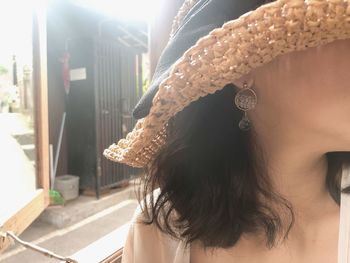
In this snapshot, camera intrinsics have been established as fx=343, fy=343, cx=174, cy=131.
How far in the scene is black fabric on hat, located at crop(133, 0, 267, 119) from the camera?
43cm

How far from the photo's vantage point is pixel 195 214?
0.66 metres

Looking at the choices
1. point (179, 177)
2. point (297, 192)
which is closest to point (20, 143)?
point (179, 177)

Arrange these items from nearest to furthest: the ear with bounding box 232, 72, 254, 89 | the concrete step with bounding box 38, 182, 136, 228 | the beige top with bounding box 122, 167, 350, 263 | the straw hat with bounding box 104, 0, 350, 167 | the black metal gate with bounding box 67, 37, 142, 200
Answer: the straw hat with bounding box 104, 0, 350, 167, the ear with bounding box 232, 72, 254, 89, the beige top with bounding box 122, 167, 350, 263, the concrete step with bounding box 38, 182, 136, 228, the black metal gate with bounding box 67, 37, 142, 200

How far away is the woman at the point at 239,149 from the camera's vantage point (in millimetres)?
436

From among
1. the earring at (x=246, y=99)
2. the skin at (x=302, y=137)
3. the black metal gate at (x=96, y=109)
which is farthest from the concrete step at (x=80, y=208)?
the earring at (x=246, y=99)

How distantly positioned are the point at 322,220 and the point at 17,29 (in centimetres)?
201

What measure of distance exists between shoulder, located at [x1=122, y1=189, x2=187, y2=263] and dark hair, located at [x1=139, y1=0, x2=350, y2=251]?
0.8 inches

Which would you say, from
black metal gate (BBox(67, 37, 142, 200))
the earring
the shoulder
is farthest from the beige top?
black metal gate (BBox(67, 37, 142, 200))

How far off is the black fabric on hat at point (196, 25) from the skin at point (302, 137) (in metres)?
0.11

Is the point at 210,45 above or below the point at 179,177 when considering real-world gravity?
above

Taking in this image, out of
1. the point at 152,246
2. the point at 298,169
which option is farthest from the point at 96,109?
the point at 298,169

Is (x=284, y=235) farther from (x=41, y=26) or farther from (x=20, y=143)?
(x=20, y=143)

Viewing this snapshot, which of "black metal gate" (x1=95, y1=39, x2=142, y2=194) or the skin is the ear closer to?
the skin

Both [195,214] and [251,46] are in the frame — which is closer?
[251,46]
